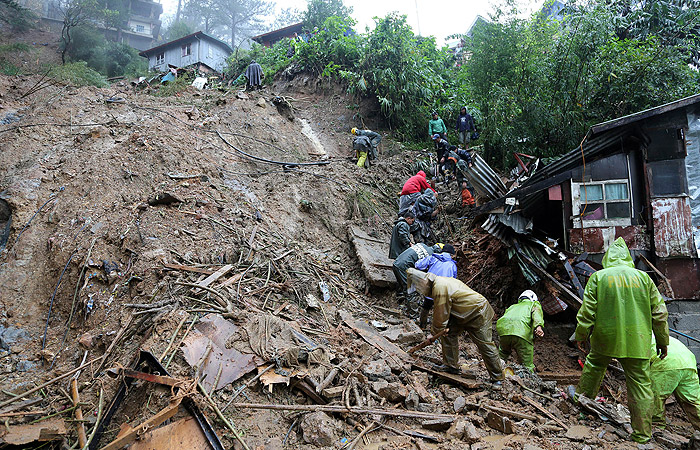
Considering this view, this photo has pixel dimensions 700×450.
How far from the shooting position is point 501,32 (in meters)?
11.3

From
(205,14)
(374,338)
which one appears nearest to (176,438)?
(374,338)

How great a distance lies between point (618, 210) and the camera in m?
6.69

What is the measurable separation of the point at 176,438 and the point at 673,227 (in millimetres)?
7497

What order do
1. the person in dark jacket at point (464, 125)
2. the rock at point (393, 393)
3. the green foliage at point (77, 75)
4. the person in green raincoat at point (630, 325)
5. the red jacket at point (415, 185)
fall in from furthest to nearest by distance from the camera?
the green foliage at point (77, 75) < the person in dark jacket at point (464, 125) < the red jacket at point (415, 185) < the rock at point (393, 393) < the person in green raincoat at point (630, 325)

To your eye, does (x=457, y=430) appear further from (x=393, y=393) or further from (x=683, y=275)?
(x=683, y=275)

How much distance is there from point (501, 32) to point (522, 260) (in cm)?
751

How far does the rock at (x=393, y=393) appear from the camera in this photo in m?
4.22

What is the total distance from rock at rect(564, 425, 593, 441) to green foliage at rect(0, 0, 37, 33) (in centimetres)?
3171

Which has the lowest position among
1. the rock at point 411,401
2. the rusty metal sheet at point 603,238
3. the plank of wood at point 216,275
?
the rock at point 411,401

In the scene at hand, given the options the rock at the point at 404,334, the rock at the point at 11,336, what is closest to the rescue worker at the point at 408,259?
the rock at the point at 404,334

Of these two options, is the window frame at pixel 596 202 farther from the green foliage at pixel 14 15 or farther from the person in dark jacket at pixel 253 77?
the green foliage at pixel 14 15

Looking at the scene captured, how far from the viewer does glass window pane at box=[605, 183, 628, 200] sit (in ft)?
21.9

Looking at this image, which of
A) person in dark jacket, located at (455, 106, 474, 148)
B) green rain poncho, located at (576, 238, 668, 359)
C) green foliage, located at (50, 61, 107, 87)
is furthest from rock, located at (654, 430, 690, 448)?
green foliage, located at (50, 61, 107, 87)

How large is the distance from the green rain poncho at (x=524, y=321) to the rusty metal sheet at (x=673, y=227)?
2.45m
